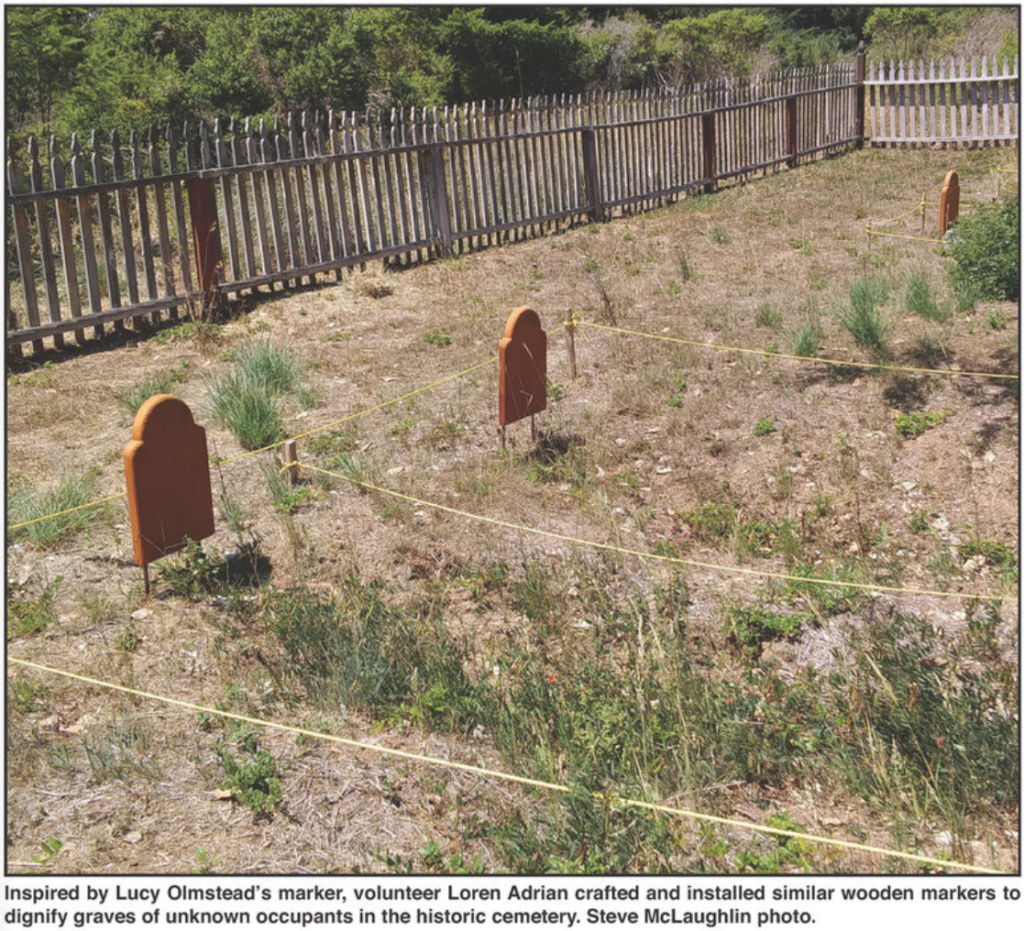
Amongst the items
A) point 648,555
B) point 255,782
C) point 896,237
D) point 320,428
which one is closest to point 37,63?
point 896,237

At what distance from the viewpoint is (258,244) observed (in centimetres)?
1130

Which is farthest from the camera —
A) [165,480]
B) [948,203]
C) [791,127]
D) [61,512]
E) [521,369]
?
[791,127]

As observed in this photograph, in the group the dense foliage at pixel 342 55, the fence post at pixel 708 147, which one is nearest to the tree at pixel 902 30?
the dense foliage at pixel 342 55

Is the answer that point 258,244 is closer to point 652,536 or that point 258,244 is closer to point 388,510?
point 388,510

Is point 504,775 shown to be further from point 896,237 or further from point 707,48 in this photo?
point 707,48

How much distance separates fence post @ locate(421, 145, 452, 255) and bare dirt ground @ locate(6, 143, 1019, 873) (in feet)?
2.46

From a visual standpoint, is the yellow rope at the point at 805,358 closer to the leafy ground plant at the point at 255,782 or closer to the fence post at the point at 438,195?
the fence post at the point at 438,195

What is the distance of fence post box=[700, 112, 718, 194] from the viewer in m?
16.6

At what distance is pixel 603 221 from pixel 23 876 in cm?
1283

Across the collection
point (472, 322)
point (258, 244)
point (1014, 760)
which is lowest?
point (1014, 760)

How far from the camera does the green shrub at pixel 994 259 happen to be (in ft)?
29.7

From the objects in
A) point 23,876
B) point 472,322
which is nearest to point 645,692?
point 23,876

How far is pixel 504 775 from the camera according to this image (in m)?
3.57

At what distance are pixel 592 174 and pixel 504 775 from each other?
Result: 39.5ft
